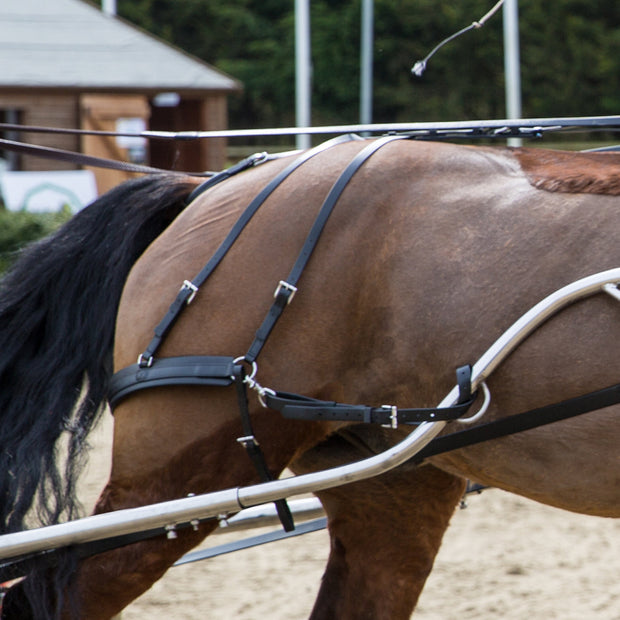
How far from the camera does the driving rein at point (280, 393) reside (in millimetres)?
1775

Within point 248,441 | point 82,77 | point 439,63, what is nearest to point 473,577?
point 248,441

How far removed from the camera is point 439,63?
23.9 metres

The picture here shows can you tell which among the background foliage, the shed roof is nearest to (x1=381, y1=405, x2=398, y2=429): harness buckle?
the shed roof

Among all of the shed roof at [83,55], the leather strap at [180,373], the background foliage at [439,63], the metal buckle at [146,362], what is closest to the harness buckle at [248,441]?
the leather strap at [180,373]

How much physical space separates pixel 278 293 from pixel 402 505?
69 centimetres

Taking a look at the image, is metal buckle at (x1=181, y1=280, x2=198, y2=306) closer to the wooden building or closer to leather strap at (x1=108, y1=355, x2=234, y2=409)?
leather strap at (x1=108, y1=355, x2=234, y2=409)

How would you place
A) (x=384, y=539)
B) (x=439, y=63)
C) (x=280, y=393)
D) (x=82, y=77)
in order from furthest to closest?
(x=439, y=63) < (x=82, y=77) < (x=384, y=539) < (x=280, y=393)

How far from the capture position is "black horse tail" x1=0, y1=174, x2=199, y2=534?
2094 millimetres

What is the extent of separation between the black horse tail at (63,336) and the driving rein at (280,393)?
16 cm

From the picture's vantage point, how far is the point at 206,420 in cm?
193

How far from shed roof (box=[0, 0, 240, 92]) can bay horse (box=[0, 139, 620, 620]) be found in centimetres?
1101

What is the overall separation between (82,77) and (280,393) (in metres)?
11.9

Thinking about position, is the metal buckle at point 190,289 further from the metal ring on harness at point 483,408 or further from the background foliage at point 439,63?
the background foliage at point 439,63

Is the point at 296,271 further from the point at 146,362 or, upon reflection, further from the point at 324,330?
the point at 146,362
